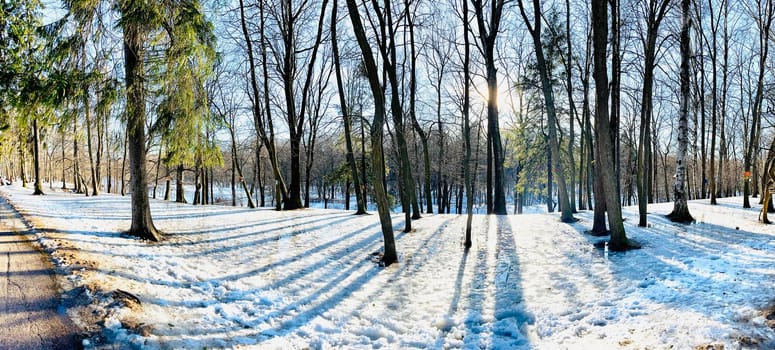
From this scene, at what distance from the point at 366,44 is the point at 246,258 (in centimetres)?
487

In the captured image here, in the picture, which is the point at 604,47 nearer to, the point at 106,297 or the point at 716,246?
the point at 716,246

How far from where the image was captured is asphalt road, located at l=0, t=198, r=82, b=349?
3.03 m

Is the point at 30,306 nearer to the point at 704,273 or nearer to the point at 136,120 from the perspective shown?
the point at 136,120

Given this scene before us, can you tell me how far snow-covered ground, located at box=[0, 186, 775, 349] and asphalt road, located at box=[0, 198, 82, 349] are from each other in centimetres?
19

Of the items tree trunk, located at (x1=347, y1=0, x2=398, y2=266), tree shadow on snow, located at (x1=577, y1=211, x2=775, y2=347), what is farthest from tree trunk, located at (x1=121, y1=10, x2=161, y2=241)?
tree shadow on snow, located at (x1=577, y1=211, x2=775, y2=347)

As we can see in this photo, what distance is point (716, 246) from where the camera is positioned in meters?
A: 6.82

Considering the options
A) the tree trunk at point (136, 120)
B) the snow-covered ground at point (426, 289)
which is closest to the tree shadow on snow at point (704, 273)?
the snow-covered ground at point (426, 289)

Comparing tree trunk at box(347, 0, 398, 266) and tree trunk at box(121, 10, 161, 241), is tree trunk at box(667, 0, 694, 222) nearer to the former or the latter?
tree trunk at box(347, 0, 398, 266)

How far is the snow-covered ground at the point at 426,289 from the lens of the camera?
12.4 ft

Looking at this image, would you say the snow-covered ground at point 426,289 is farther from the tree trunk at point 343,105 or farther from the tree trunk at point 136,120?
the tree trunk at point 343,105

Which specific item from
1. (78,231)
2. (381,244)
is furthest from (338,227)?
(78,231)

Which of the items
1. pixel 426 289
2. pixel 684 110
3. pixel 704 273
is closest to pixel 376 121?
pixel 426 289

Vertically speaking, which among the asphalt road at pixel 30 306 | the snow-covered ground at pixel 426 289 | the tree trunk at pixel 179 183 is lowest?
the snow-covered ground at pixel 426 289

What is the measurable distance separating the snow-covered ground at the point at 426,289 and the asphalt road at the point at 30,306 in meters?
0.19
